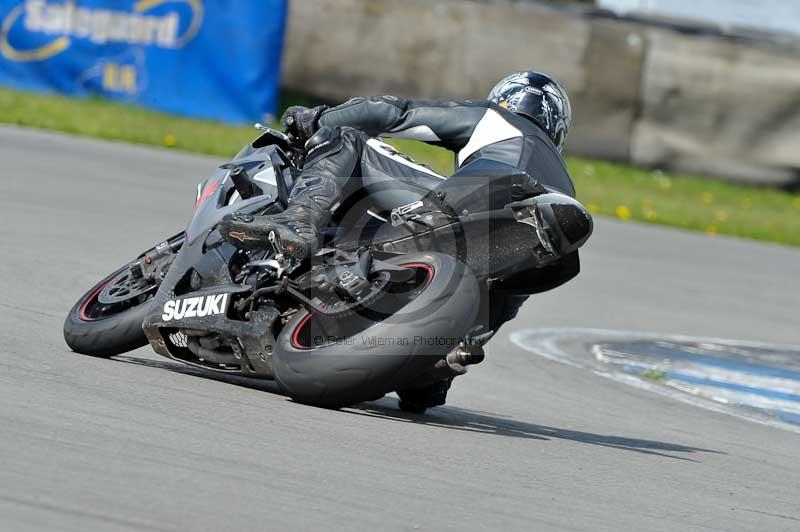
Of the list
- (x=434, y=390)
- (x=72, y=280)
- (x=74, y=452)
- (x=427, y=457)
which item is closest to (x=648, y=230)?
(x=72, y=280)

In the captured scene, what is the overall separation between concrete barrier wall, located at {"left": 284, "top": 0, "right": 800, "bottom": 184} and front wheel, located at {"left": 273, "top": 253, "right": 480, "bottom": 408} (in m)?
12.5

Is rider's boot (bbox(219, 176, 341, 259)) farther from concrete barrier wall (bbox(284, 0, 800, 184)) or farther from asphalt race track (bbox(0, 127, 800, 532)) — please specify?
concrete barrier wall (bbox(284, 0, 800, 184))

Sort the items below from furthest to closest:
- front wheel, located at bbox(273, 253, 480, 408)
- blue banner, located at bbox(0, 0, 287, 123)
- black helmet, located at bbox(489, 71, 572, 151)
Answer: blue banner, located at bbox(0, 0, 287, 123), black helmet, located at bbox(489, 71, 572, 151), front wheel, located at bbox(273, 253, 480, 408)

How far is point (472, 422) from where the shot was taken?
18.1 ft

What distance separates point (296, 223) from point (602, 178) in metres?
12.2

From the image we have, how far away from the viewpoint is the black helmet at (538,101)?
5.27 meters

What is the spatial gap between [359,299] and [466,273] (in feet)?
1.21

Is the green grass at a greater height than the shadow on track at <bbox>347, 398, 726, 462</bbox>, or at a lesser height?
lesser

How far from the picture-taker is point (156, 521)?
3277 mm

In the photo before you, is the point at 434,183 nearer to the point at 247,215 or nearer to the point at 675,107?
the point at 247,215

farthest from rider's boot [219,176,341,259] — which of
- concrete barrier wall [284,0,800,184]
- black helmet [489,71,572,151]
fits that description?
concrete barrier wall [284,0,800,184]

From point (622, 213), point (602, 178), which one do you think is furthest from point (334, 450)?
point (602, 178)

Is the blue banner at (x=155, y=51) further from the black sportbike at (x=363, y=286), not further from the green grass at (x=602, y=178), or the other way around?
the black sportbike at (x=363, y=286)

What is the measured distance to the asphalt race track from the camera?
3.53 meters
